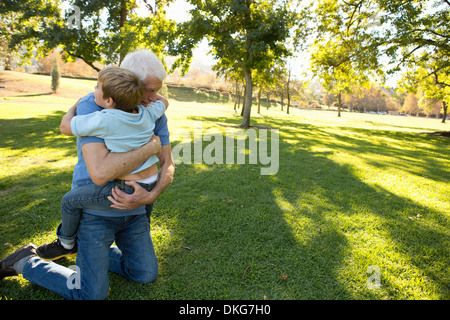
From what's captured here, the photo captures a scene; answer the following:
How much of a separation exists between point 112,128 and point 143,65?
0.67 metres

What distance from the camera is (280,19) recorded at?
39.0 ft

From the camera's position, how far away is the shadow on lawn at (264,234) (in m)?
2.20

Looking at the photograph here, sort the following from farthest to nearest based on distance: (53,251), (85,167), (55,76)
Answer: (55,76) < (53,251) < (85,167)

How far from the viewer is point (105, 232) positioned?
75.9 inches

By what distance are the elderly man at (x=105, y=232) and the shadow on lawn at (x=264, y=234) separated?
173 millimetres

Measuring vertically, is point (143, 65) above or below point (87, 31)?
below

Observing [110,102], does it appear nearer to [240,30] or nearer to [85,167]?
[85,167]

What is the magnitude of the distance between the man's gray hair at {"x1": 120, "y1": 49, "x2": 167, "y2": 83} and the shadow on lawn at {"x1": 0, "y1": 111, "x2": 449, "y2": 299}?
1.89 meters

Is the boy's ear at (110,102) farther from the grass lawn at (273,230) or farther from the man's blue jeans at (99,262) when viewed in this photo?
the grass lawn at (273,230)

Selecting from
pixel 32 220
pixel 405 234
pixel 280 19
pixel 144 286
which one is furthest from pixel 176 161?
pixel 280 19

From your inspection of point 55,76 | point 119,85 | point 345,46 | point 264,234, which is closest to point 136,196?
point 119,85

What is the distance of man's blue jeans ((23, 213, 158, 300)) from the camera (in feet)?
6.12

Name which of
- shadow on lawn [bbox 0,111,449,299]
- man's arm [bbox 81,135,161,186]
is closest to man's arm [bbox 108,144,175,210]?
man's arm [bbox 81,135,161,186]

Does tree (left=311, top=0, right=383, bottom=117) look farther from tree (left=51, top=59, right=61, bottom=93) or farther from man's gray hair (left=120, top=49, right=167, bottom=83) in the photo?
tree (left=51, top=59, right=61, bottom=93)
